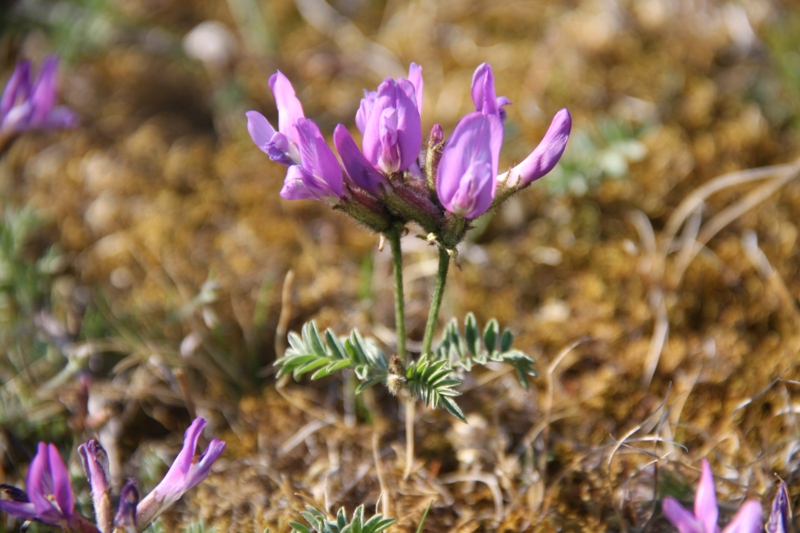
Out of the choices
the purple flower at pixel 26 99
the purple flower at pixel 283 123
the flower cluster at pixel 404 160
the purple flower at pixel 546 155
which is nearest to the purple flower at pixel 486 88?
the flower cluster at pixel 404 160

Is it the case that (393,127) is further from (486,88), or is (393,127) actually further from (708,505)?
(708,505)

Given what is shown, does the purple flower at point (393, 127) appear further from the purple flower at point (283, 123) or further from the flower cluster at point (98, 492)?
the flower cluster at point (98, 492)

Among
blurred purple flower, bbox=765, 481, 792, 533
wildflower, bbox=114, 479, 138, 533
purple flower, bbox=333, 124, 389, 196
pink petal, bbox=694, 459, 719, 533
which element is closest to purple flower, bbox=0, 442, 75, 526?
wildflower, bbox=114, 479, 138, 533

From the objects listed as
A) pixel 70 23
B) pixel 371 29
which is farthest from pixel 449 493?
pixel 70 23

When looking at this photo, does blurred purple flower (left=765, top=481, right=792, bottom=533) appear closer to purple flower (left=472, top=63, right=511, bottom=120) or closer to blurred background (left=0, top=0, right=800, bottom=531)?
blurred background (left=0, top=0, right=800, bottom=531)

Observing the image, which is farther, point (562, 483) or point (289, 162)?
point (562, 483)

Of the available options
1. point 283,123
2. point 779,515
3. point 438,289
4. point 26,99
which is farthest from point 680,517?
point 26,99

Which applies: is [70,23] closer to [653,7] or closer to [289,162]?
[289,162]

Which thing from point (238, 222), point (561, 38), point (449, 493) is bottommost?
point (449, 493)
